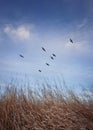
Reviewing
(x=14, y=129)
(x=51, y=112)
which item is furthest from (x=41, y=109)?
(x=14, y=129)

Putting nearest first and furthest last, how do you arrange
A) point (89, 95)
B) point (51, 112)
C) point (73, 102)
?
point (51, 112) → point (73, 102) → point (89, 95)

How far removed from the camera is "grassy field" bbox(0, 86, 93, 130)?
17.9ft

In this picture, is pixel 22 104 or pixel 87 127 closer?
pixel 87 127

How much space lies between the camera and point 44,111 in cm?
585

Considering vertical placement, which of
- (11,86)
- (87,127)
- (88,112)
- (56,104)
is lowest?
(87,127)

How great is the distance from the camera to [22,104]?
632 cm

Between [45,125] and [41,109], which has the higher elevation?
[41,109]

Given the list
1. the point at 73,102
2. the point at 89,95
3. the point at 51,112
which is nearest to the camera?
the point at 51,112

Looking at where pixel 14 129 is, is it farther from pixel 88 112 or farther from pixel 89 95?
pixel 89 95

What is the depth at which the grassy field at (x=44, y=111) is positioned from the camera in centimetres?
545

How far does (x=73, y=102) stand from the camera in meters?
6.14

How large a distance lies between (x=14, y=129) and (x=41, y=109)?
0.70m

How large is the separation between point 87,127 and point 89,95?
53.5 inches

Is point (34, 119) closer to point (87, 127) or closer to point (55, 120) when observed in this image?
point (55, 120)
